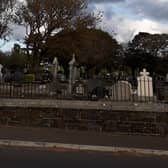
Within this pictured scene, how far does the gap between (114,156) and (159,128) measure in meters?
3.44

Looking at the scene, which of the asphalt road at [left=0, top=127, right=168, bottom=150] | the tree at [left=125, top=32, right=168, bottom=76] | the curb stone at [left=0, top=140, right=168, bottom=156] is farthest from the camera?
the tree at [left=125, top=32, right=168, bottom=76]

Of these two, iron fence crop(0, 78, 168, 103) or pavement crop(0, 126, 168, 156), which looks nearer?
pavement crop(0, 126, 168, 156)

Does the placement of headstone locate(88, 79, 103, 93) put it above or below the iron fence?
above

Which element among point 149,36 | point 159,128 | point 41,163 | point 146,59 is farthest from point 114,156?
point 149,36

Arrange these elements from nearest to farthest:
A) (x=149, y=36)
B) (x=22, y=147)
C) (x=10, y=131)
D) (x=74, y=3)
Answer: (x=22, y=147)
(x=10, y=131)
(x=74, y=3)
(x=149, y=36)

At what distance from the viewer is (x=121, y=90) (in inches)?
663

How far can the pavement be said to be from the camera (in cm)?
1152

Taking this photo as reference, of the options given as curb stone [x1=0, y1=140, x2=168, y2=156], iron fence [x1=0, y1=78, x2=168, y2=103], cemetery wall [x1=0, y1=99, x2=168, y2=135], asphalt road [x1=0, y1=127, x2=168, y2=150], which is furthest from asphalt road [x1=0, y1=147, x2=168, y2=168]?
iron fence [x1=0, y1=78, x2=168, y2=103]

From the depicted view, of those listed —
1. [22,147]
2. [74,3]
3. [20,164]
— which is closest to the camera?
[20,164]

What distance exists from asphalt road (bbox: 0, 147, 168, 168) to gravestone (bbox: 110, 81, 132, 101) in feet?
17.9

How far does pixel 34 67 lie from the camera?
42219mm

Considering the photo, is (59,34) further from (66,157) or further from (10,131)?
(66,157)

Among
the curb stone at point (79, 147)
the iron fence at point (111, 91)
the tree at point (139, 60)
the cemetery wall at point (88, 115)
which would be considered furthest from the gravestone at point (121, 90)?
the tree at point (139, 60)

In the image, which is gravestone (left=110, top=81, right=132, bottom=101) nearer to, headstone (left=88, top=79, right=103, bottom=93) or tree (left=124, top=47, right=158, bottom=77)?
headstone (left=88, top=79, right=103, bottom=93)
